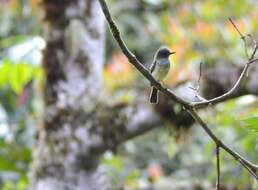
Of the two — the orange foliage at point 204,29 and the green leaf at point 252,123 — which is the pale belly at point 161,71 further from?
the orange foliage at point 204,29

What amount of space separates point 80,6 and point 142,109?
63 centimetres

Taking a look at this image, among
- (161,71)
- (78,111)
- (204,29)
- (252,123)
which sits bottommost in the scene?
(252,123)

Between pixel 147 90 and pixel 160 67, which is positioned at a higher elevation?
pixel 147 90

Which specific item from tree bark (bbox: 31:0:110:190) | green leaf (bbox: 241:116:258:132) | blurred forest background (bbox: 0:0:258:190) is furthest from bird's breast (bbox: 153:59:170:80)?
tree bark (bbox: 31:0:110:190)

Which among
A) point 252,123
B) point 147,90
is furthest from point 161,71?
point 147,90

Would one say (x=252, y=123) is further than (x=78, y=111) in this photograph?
No

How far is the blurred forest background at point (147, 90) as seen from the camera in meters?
3.31

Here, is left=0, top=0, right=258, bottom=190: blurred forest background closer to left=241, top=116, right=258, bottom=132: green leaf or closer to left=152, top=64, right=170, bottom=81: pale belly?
left=241, top=116, right=258, bottom=132: green leaf

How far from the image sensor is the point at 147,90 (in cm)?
349

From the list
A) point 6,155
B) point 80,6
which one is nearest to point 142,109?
point 80,6

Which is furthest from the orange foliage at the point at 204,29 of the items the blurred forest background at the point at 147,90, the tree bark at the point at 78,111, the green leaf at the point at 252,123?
the green leaf at the point at 252,123

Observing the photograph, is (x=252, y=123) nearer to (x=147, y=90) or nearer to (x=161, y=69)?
(x=161, y=69)

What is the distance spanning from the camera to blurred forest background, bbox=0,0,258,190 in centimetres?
331

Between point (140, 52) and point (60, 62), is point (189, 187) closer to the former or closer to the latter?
point (60, 62)
